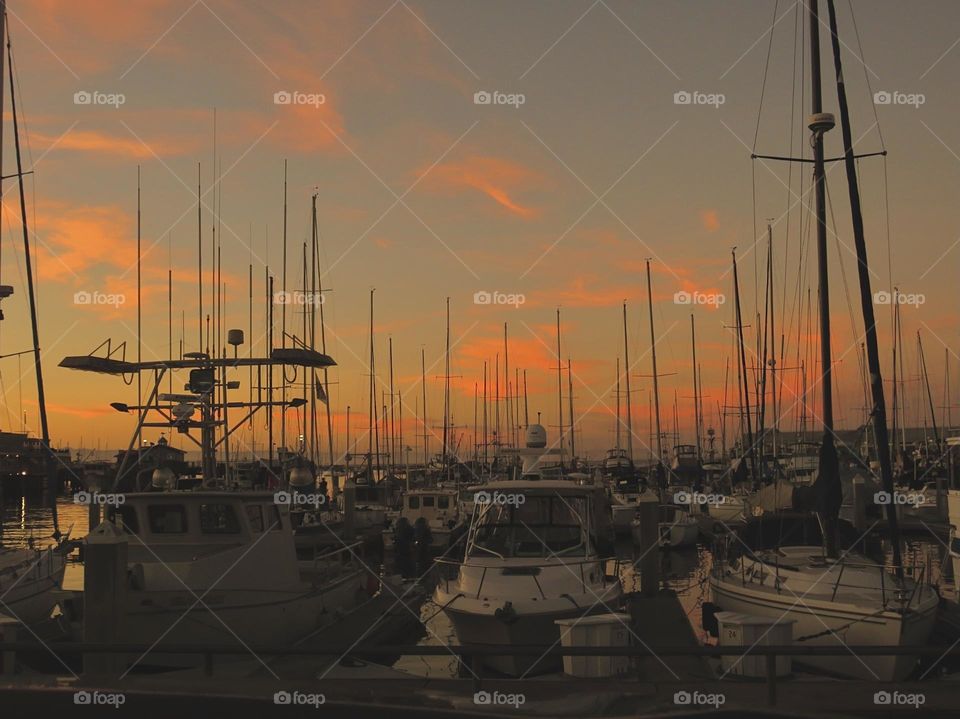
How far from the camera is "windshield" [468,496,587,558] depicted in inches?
790

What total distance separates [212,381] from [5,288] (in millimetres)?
8874

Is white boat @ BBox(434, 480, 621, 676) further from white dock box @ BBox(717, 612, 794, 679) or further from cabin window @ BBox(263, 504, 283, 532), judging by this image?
cabin window @ BBox(263, 504, 283, 532)

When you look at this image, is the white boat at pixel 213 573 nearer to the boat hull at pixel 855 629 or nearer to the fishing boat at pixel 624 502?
the boat hull at pixel 855 629

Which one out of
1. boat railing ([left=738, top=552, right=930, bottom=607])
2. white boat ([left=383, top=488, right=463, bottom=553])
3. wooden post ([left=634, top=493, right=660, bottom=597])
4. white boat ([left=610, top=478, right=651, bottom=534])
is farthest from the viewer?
white boat ([left=610, top=478, right=651, bottom=534])

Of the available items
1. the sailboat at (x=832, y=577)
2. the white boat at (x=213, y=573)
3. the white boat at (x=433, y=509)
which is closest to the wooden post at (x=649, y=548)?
the sailboat at (x=832, y=577)

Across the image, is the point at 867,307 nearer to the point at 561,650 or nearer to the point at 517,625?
the point at 517,625

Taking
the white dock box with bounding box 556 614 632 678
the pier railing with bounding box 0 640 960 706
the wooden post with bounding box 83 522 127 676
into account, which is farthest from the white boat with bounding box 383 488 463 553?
the pier railing with bounding box 0 640 960 706

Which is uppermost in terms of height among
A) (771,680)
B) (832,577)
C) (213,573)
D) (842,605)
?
(213,573)

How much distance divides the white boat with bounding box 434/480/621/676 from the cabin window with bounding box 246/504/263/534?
3751 millimetres

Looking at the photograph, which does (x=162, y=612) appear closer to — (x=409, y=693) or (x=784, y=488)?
(x=409, y=693)

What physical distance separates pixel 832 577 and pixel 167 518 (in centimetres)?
1236

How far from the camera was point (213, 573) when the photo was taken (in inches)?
693

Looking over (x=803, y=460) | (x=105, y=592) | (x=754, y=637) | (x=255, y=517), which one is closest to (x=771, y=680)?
(x=754, y=637)

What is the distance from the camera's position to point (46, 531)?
174ft
